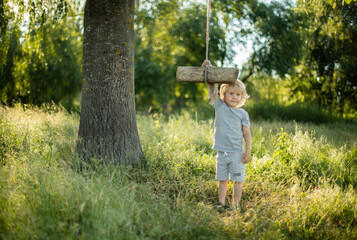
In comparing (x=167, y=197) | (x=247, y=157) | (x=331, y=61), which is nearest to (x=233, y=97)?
(x=247, y=157)

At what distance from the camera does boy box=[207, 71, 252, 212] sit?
3.67 metres

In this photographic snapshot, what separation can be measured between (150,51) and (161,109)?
323 centimetres

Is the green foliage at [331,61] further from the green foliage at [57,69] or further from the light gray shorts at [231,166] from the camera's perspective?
the green foliage at [57,69]

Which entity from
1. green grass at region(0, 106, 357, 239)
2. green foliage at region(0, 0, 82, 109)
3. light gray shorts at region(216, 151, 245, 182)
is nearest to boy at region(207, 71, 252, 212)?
light gray shorts at region(216, 151, 245, 182)

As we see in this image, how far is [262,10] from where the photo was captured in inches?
518

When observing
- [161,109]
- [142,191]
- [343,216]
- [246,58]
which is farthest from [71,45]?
[343,216]

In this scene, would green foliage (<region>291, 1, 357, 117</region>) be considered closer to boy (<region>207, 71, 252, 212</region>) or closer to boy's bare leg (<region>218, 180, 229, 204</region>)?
boy (<region>207, 71, 252, 212</region>)

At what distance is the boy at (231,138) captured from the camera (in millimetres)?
3668

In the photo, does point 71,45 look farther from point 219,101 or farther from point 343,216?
point 343,216

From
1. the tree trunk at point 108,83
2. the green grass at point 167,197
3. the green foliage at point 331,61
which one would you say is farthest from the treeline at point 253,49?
the green grass at point 167,197

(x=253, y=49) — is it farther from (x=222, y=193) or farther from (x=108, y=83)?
(x=222, y=193)

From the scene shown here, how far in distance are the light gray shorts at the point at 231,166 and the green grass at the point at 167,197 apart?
38 centimetres

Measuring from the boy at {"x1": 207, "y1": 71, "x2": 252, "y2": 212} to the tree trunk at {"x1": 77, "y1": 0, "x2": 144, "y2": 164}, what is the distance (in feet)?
4.89

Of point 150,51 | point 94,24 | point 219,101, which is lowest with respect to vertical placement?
point 219,101
